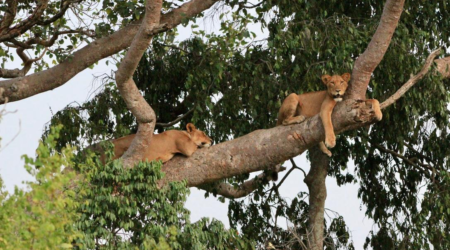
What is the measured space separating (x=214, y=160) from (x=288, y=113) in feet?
3.01

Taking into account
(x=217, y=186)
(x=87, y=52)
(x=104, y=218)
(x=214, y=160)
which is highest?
(x=87, y=52)

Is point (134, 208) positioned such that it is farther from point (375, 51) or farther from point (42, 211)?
point (42, 211)

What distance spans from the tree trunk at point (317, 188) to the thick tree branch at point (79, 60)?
295 centimetres

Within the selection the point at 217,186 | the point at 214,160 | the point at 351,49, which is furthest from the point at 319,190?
the point at 214,160

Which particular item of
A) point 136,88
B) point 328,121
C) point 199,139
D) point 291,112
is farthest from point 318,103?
point 136,88

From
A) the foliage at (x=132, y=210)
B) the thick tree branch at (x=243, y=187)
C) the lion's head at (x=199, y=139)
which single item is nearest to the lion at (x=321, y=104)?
the lion's head at (x=199, y=139)

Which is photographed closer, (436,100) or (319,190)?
(436,100)

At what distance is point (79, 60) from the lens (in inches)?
393

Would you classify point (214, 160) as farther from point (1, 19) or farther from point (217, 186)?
point (1, 19)

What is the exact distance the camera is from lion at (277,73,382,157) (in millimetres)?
8281

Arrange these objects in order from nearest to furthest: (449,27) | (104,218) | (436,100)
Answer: (104,218)
(436,100)
(449,27)

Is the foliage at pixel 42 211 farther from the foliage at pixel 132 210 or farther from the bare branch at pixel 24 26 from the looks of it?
the bare branch at pixel 24 26

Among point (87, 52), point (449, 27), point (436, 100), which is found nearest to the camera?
point (87, 52)

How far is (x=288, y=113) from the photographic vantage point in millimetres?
8953
